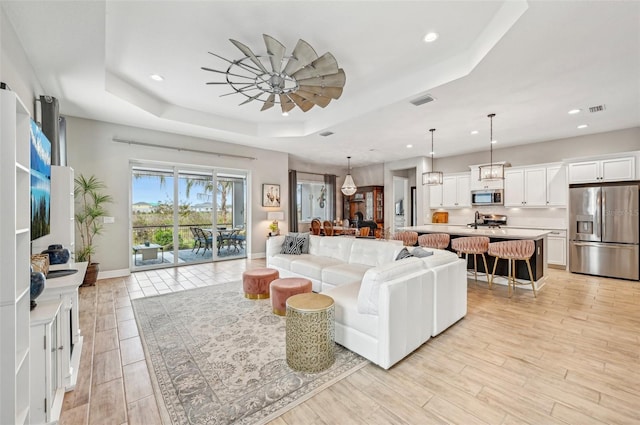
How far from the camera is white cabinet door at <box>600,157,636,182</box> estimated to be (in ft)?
16.7

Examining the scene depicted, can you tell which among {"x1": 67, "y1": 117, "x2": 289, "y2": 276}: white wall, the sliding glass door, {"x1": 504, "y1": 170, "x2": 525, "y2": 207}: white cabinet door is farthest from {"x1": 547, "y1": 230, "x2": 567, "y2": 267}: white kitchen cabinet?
{"x1": 67, "y1": 117, "x2": 289, "y2": 276}: white wall

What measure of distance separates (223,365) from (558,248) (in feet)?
23.4

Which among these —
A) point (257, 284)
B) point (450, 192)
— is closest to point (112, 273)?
point (257, 284)

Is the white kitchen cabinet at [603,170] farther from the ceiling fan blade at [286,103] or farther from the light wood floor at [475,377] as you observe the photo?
the ceiling fan blade at [286,103]

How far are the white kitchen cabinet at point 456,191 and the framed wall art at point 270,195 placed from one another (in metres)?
4.80

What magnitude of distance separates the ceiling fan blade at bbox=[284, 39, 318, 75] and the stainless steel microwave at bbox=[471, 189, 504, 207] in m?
6.26

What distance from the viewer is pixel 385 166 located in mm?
9648

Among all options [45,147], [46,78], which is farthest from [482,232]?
[46,78]

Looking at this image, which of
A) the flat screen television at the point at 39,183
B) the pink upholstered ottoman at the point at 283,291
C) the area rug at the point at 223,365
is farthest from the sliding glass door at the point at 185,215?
the pink upholstered ottoman at the point at 283,291

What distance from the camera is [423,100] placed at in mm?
4039

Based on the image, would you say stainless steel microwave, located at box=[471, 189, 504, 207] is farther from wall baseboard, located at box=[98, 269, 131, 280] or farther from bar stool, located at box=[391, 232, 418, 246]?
wall baseboard, located at box=[98, 269, 131, 280]

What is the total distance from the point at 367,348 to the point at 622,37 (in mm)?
3756

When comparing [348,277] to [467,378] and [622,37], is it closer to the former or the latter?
[467,378]

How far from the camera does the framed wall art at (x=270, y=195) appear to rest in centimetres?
762
